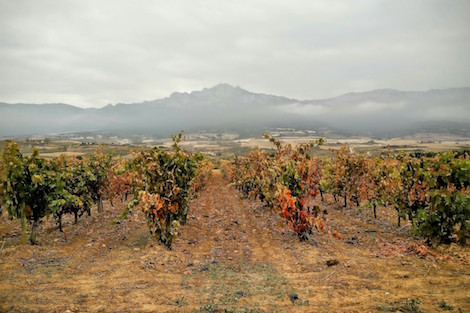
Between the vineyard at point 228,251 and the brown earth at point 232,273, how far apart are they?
0.04 m

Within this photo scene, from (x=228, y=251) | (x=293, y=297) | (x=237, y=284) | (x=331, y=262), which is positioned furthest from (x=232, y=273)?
(x=331, y=262)

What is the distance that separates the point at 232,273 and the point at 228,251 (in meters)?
2.45

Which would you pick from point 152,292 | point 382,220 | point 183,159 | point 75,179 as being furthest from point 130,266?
point 382,220

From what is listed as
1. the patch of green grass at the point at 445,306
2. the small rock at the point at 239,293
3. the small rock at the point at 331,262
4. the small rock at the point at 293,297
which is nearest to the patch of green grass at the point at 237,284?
the small rock at the point at 239,293

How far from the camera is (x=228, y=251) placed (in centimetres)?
1187

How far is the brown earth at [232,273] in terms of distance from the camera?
7135 millimetres

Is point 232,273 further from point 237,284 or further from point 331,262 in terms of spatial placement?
point 331,262

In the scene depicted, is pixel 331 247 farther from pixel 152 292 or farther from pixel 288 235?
pixel 152 292

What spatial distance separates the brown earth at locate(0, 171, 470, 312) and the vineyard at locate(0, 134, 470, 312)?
4 cm

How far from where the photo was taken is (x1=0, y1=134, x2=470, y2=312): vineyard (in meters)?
7.40

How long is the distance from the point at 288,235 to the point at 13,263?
1121 centimetres

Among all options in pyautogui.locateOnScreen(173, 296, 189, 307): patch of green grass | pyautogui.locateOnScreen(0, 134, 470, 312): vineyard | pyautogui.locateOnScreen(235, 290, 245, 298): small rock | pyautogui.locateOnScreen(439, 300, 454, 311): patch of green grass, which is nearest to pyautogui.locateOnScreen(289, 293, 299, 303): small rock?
pyautogui.locateOnScreen(0, 134, 470, 312): vineyard

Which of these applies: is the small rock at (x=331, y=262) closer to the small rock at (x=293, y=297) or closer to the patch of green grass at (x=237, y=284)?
the patch of green grass at (x=237, y=284)

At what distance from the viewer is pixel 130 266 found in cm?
971
